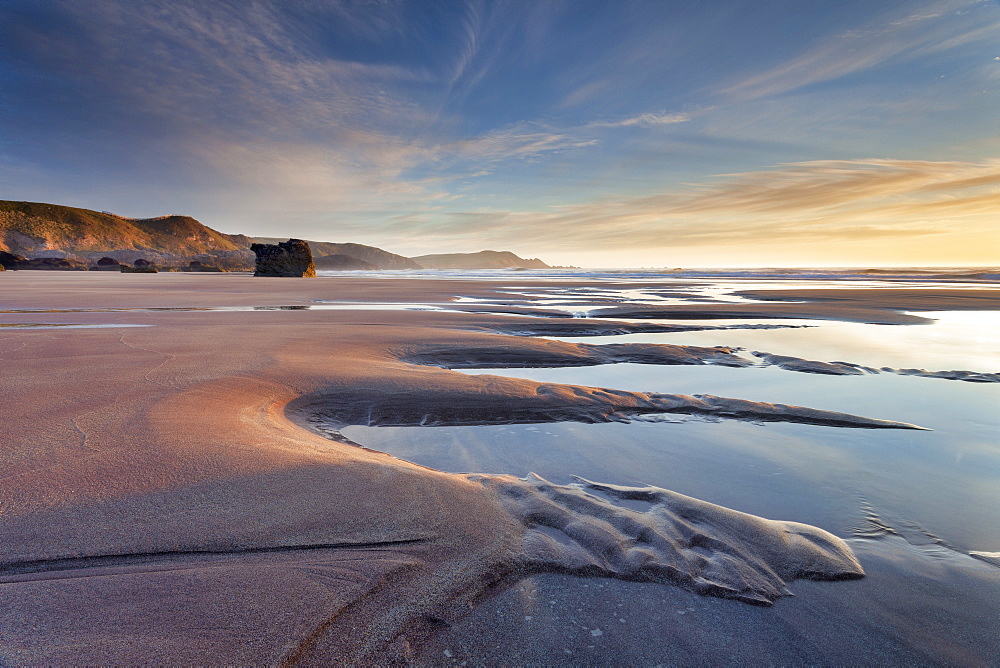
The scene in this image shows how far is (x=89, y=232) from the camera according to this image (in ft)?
406

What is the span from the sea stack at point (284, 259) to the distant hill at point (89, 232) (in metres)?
82.8

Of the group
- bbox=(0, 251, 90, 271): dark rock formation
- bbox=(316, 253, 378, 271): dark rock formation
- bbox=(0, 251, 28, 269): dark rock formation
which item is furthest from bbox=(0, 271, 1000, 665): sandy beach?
bbox=(316, 253, 378, 271): dark rock formation

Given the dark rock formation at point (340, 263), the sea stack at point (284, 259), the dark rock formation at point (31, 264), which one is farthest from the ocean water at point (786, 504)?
the dark rock formation at point (340, 263)

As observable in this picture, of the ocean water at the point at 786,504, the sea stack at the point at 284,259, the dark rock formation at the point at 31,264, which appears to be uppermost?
the sea stack at the point at 284,259

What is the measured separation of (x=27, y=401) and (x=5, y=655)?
9.89ft

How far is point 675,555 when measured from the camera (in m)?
1.95

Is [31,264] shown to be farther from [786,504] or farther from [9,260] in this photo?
[786,504]

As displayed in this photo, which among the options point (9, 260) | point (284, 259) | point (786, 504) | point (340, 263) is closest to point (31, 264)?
point (9, 260)

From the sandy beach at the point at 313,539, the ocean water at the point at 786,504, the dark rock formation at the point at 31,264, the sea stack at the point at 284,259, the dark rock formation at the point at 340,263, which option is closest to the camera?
the sandy beach at the point at 313,539

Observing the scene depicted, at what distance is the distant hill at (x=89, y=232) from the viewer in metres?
105

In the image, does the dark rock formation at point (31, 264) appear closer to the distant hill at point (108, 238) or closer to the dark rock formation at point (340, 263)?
the distant hill at point (108, 238)

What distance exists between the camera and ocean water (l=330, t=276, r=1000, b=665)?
4.92ft

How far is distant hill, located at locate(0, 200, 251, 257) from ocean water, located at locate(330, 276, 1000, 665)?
5089 inches

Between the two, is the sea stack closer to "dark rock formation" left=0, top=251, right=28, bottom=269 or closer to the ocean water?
"dark rock formation" left=0, top=251, right=28, bottom=269
